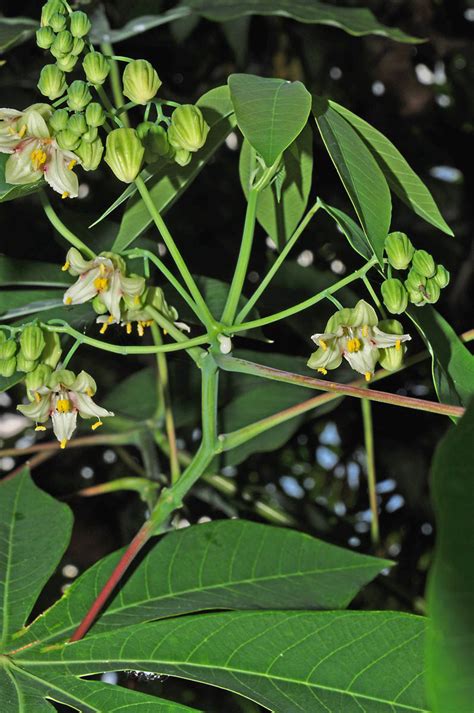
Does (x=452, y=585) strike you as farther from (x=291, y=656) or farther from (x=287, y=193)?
(x=287, y=193)

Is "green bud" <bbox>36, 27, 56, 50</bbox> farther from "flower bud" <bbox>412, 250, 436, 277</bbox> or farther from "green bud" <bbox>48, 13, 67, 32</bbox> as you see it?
"flower bud" <bbox>412, 250, 436, 277</bbox>

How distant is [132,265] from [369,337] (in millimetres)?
314

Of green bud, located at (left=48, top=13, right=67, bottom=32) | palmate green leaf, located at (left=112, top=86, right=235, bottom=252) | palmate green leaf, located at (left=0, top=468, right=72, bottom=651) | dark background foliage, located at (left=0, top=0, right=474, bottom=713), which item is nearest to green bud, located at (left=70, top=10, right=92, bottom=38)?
green bud, located at (left=48, top=13, right=67, bottom=32)

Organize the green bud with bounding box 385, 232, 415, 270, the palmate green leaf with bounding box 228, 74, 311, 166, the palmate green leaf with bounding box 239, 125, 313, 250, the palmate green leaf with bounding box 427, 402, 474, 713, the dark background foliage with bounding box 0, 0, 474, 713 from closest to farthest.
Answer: the palmate green leaf with bounding box 427, 402, 474, 713, the palmate green leaf with bounding box 228, 74, 311, 166, the green bud with bounding box 385, 232, 415, 270, the palmate green leaf with bounding box 239, 125, 313, 250, the dark background foliage with bounding box 0, 0, 474, 713

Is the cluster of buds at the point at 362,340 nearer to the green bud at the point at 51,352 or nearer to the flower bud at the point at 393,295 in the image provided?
the flower bud at the point at 393,295

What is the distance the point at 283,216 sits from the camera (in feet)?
3.11

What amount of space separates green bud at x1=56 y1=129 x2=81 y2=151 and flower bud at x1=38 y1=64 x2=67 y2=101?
38 mm

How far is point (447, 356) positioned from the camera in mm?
831

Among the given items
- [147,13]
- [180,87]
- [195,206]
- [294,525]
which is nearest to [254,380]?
[294,525]

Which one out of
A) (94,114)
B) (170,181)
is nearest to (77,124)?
(94,114)

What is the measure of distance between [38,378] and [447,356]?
0.37m

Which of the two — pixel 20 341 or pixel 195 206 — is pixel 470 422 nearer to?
pixel 20 341

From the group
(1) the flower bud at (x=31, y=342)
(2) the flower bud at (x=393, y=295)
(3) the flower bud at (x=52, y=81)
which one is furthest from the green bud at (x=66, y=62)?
(2) the flower bud at (x=393, y=295)

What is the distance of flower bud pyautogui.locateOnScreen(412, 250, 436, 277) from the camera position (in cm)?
79
